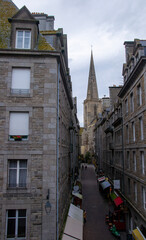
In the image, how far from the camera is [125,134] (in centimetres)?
2264

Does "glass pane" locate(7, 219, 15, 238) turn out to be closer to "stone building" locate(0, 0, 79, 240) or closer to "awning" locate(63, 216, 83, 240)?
"stone building" locate(0, 0, 79, 240)

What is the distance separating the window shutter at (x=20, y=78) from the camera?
12.2 m

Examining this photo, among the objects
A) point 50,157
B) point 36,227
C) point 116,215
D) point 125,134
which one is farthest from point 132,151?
point 36,227

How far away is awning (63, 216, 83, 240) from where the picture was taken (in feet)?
42.6

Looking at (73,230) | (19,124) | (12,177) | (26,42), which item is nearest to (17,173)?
(12,177)

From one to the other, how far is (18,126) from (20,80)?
2.65 metres

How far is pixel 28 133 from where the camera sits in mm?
11703

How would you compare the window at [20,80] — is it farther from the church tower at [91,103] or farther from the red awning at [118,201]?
the church tower at [91,103]

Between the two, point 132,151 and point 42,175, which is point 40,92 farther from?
point 132,151

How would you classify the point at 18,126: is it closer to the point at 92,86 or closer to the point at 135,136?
the point at 135,136

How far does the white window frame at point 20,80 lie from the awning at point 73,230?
8731 mm

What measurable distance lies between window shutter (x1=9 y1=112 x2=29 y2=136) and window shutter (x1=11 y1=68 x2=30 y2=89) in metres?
1.58

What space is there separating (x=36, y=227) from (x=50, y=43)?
35.6 ft

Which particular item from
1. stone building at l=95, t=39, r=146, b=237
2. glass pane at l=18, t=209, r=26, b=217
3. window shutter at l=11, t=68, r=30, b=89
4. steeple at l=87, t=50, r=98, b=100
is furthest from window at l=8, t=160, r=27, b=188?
steeple at l=87, t=50, r=98, b=100
